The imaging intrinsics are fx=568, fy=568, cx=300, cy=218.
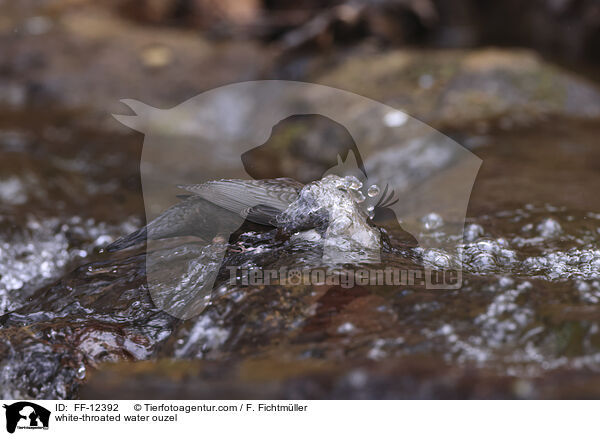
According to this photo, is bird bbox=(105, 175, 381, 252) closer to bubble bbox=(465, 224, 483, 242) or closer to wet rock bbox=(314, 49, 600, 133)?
bubble bbox=(465, 224, 483, 242)

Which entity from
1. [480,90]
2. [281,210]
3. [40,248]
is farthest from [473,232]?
[480,90]

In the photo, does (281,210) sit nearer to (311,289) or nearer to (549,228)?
(311,289)

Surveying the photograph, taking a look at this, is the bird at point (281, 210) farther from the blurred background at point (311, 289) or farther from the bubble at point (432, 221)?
the bubble at point (432, 221)
